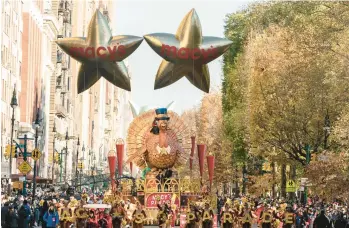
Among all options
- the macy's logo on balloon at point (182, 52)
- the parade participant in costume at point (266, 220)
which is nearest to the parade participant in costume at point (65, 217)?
the macy's logo on balloon at point (182, 52)

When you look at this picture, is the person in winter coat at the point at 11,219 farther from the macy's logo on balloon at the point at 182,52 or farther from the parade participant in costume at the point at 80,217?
the macy's logo on balloon at the point at 182,52

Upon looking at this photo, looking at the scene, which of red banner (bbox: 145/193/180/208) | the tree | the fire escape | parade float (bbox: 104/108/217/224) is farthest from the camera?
the fire escape

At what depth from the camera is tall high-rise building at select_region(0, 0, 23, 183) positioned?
253 feet

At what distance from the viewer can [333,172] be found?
49.3 metres

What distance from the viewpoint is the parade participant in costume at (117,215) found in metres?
43.1

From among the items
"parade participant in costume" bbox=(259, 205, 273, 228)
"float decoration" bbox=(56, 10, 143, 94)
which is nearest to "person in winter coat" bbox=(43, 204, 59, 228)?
"float decoration" bbox=(56, 10, 143, 94)

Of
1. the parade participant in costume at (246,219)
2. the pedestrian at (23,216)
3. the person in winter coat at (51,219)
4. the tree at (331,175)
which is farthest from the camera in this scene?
the tree at (331,175)

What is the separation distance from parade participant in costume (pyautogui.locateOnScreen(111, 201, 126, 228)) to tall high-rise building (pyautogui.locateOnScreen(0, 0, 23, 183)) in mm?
27784

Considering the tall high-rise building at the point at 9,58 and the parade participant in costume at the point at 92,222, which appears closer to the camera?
the parade participant in costume at the point at 92,222

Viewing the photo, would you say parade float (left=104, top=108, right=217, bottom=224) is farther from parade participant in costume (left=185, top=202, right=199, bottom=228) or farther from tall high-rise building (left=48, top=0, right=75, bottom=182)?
tall high-rise building (left=48, top=0, right=75, bottom=182)

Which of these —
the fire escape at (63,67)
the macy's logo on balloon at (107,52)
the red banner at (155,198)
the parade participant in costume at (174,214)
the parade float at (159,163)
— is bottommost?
the parade participant in costume at (174,214)

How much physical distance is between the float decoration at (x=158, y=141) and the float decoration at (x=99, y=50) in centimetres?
1278

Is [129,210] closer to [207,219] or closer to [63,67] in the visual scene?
[207,219]

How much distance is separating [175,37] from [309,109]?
19241mm
